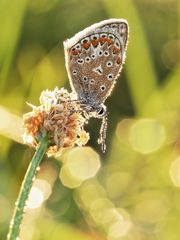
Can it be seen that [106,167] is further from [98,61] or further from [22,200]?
[22,200]

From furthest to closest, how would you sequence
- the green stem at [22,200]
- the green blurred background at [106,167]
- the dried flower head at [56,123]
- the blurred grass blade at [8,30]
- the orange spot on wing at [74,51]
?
1. the blurred grass blade at [8,30]
2. the green blurred background at [106,167]
3. the orange spot on wing at [74,51]
4. the dried flower head at [56,123]
5. the green stem at [22,200]

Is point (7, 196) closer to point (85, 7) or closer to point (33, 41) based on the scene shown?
point (33, 41)

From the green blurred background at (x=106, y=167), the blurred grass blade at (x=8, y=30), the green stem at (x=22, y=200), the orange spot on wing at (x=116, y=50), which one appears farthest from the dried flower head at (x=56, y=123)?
the blurred grass blade at (x=8, y=30)

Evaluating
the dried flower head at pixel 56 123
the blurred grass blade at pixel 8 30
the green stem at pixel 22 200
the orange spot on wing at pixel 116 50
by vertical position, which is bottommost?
the green stem at pixel 22 200

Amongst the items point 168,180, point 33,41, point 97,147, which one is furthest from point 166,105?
point 33,41

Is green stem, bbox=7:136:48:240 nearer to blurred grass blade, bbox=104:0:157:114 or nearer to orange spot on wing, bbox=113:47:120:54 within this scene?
orange spot on wing, bbox=113:47:120:54

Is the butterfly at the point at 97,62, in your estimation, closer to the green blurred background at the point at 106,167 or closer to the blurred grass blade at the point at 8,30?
the green blurred background at the point at 106,167

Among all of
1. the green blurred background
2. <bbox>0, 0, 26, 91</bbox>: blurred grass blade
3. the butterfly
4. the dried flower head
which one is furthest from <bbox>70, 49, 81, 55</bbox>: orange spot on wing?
<bbox>0, 0, 26, 91</bbox>: blurred grass blade
